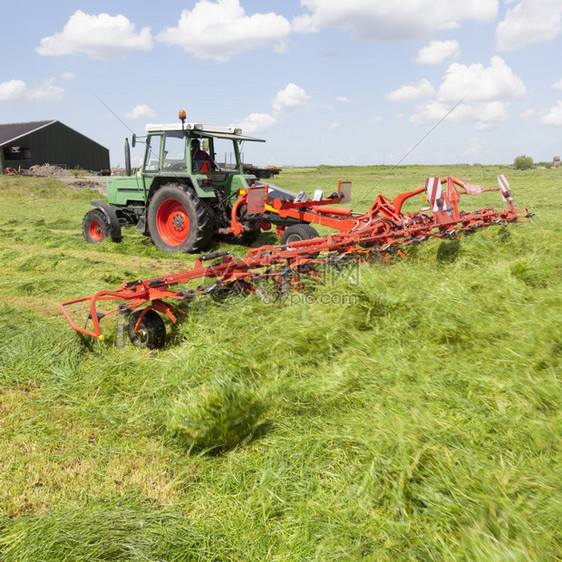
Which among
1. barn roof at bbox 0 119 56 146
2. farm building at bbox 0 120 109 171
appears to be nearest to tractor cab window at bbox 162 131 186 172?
farm building at bbox 0 120 109 171

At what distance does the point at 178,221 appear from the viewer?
26.5ft

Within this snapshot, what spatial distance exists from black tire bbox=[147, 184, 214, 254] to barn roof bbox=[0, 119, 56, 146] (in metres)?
33.9

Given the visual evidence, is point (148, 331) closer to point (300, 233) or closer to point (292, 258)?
point (292, 258)

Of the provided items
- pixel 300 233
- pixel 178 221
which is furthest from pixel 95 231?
pixel 300 233

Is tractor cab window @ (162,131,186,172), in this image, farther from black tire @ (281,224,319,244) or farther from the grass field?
the grass field

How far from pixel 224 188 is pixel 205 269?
4659mm

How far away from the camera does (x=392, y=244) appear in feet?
17.9

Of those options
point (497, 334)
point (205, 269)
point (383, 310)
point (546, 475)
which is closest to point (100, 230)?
point (205, 269)

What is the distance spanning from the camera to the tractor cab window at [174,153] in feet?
25.6

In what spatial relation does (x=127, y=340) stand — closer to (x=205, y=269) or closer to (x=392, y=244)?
(x=205, y=269)

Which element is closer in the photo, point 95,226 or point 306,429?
point 306,429

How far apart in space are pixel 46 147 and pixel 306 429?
41637 mm

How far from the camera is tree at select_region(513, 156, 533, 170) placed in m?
60.8

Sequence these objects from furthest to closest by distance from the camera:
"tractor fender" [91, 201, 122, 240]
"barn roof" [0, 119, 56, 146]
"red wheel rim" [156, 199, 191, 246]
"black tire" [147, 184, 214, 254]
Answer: "barn roof" [0, 119, 56, 146] < "tractor fender" [91, 201, 122, 240] < "red wheel rim" [156, 199, 191, 246] < "black tire" [147, 184, 214, 254]
